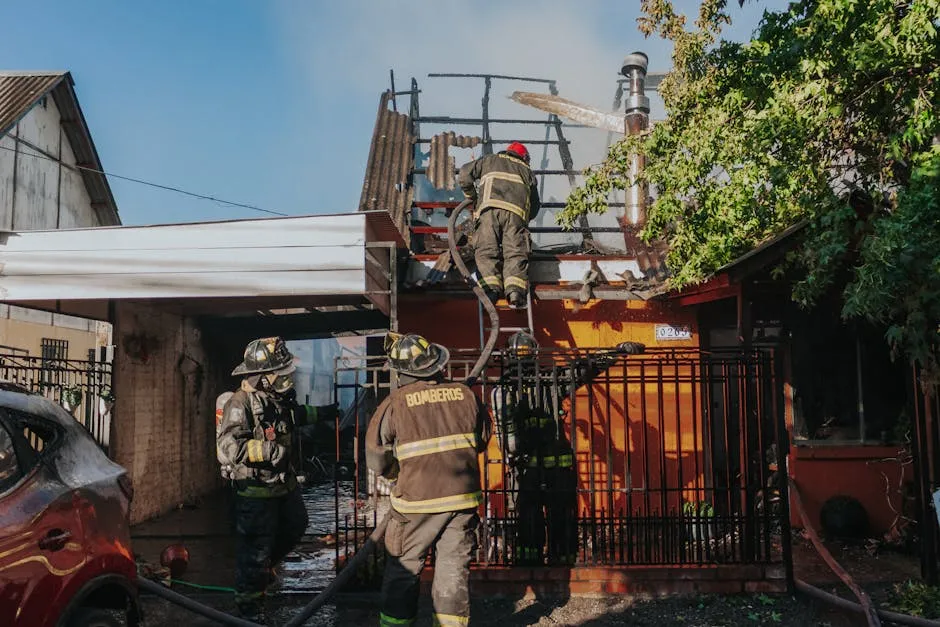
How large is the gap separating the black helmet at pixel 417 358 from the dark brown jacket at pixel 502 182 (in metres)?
3.14

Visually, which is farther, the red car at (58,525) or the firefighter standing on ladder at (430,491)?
the firefighter standing on ladder at (430,491)

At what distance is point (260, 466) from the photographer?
5.43 m

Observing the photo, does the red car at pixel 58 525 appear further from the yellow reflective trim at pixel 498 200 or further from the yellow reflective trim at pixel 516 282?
the yellow reflective trim at pixel 498 200

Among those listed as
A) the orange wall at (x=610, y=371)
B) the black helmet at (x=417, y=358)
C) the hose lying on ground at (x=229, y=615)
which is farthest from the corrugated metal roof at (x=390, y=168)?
the hose lying on ground at (x=229, y=615)

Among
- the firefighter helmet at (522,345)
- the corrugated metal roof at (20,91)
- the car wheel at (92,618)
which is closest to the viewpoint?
the car wheel at (92,618)

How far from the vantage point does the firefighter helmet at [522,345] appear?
6660 millimetres

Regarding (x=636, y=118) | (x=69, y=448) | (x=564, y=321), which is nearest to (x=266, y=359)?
(x=69, y=448)

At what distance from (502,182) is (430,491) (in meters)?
4.14

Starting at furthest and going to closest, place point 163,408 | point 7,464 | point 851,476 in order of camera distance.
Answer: point 163,408, point 851,476, point 7,464

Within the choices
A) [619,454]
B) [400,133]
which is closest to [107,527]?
[619,454]

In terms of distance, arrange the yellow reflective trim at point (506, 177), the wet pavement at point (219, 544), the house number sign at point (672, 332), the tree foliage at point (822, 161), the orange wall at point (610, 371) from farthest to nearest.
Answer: the house number sign at point (672, 332), the orange wall at point (610, 371), the yellow reflective trim at point (506, 177), the wet pavement at point (219, 544), the tree foliage at point (822, 161)

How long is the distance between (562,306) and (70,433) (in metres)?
6.02

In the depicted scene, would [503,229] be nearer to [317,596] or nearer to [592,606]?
[592,606]

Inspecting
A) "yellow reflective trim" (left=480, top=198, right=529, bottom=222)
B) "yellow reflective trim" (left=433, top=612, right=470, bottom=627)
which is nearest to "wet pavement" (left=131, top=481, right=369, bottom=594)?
"yellow reflective trim" (left=433, top=612, right=470, bottom=627)
